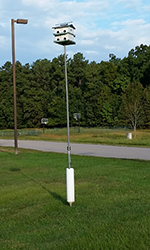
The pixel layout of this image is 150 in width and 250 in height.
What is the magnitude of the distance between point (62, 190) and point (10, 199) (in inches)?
54.7

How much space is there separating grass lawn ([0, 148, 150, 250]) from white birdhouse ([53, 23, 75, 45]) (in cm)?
350

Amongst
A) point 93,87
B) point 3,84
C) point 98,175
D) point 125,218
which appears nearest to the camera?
point 125,218

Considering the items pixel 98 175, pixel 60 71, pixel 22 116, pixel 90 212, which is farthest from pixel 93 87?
pixel 90 212

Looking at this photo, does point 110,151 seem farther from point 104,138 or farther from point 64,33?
point 104,138

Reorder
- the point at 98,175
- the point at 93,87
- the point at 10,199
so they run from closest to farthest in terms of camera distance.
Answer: the point at 10,199 < the point at 98,175 < the point at 93,87

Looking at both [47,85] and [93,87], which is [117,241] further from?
[47,85]

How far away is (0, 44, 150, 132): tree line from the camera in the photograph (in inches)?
2928

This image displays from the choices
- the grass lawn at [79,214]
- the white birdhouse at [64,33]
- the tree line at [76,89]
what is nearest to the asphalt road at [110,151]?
the grass lawn at [79,214]

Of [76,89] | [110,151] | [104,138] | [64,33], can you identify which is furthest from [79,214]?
[76,89]

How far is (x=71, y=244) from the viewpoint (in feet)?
15.1

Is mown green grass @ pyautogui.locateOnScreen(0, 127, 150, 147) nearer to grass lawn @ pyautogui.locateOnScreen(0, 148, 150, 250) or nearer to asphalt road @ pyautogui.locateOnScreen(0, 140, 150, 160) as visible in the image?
asphalt road @ pyautogui.locateOnScreen(0, 140, 150, 160)

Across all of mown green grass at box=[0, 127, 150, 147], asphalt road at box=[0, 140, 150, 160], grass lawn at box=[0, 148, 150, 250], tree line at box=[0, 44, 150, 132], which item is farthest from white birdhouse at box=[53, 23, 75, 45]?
tree line at box=[0, 44, 150, 132]

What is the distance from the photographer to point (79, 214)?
617 centimetres

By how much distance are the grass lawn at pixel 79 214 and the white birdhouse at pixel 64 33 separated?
138 inches
